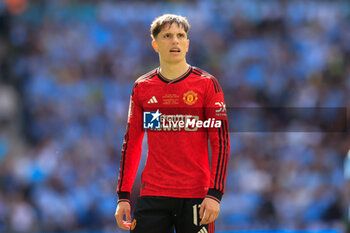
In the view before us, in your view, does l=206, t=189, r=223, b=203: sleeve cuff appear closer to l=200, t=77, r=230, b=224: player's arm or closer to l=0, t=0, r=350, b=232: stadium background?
l=200, t=77, r=230, b=224: player's arm

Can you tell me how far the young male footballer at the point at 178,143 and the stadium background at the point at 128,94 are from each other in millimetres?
4797

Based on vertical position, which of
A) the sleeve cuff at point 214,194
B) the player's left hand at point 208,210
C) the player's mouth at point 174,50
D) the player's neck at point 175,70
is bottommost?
the player's left hand at point 208,210

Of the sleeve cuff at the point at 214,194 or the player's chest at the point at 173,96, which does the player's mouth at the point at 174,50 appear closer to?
the player's chest at the point at 173,96

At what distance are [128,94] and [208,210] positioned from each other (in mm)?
7739

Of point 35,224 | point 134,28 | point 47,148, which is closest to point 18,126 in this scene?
point 47,148

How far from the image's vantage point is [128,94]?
10.8m

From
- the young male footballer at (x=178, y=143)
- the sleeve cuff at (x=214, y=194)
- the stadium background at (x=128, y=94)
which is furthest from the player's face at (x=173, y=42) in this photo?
the stadium background at (x=128, y=94)

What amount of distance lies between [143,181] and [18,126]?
746 cm

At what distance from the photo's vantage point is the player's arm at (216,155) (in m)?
3.23

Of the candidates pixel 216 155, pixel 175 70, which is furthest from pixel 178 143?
pixel 175 70

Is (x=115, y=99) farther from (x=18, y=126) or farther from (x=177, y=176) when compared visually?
(x=177, y=176)

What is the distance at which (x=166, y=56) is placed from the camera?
3508 millimetres

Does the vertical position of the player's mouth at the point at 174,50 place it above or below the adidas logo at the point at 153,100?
above

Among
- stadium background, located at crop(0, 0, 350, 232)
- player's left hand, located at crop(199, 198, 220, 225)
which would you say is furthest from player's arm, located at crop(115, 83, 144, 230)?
stadium background, located at crop(0, 0, 350, 232)
